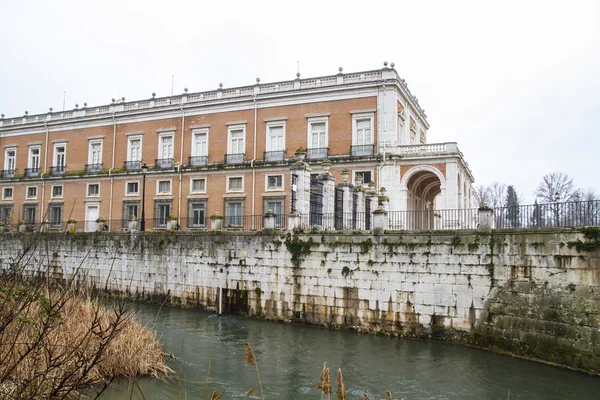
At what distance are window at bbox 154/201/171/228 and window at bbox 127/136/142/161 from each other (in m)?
3.94

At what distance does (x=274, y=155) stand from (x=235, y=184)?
324cm

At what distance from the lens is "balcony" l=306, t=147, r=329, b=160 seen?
2773 cm

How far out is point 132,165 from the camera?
1315 inches

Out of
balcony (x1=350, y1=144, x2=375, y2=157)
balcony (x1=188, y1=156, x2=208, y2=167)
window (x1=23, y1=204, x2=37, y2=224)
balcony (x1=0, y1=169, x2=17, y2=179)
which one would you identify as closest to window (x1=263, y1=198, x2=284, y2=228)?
balcony (x1=350, y1=144, x2=375, y2=157)

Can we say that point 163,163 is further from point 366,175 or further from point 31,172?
point 366,175

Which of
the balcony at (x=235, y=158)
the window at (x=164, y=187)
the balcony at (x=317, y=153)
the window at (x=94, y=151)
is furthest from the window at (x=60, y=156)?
the balcony at (x=317, y=153)

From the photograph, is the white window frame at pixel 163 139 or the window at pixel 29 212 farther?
the window at pixel 29 212

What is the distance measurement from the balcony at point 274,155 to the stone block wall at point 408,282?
9.57 meters

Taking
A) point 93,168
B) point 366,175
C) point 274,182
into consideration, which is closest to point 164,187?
point 93,168

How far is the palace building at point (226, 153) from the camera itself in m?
26.3

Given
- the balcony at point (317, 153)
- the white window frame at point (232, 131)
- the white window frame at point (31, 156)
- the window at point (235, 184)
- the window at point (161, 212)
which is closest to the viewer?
the balcony at point (317, 153)

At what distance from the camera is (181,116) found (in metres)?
32.3

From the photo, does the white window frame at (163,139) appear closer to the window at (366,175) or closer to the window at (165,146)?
the window at (165,146)

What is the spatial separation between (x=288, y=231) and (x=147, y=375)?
830 cm
